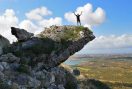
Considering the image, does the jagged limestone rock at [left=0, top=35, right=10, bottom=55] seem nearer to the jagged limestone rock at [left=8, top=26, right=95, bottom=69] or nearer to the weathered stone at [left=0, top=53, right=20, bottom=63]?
the jagged limestone rock at [left=8, top=26, right=95, bottom=69]

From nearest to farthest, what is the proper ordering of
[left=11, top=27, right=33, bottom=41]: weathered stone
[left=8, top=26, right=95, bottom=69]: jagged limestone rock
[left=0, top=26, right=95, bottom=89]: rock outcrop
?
[left=0, top=26, right=95, bottom=89]: rock outcrop, [left=8, top=26, right=95, bottom=69]: jagged limestone rock, [left=11, top=27, right=33, bottom=41]: weathered stone

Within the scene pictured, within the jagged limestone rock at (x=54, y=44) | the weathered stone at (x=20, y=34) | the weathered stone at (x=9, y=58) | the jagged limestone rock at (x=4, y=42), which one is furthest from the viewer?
the weathered stone at (x=20, y=34)

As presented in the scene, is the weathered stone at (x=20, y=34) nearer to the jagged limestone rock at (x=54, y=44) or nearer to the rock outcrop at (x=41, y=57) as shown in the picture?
the rock outcrop at (x=41, y=57)

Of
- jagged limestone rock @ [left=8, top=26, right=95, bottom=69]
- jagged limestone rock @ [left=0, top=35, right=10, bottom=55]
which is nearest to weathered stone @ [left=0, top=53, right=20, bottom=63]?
jagged limestone rock @ [left=8, top=26, right=95, bottom=69]

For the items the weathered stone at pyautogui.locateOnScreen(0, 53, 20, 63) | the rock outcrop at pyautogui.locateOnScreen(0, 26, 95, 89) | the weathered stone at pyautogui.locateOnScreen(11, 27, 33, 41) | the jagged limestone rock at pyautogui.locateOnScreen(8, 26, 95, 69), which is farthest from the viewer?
the weathered stone at pyautogui.locateOnScreen(11, 27, 33, 41)

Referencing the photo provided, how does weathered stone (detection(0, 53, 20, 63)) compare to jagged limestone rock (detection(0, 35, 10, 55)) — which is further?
jagged limestone rock (detection(0, 35, 10, 55))

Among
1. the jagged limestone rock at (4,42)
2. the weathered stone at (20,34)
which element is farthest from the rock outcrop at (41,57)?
the jagged limestone rock at (4,42)

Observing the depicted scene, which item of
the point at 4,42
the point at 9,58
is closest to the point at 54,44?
the point at 4,42

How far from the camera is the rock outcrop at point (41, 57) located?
32156mm

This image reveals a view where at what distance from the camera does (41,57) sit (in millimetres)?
39156

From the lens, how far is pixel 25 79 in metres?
32.2

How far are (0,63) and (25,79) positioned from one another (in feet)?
9.95

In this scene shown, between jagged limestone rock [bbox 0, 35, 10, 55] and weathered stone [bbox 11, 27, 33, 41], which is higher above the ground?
weathered stone [bbox 11, 27, 33, 41]

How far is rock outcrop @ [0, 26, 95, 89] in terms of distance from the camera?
3216 cm
